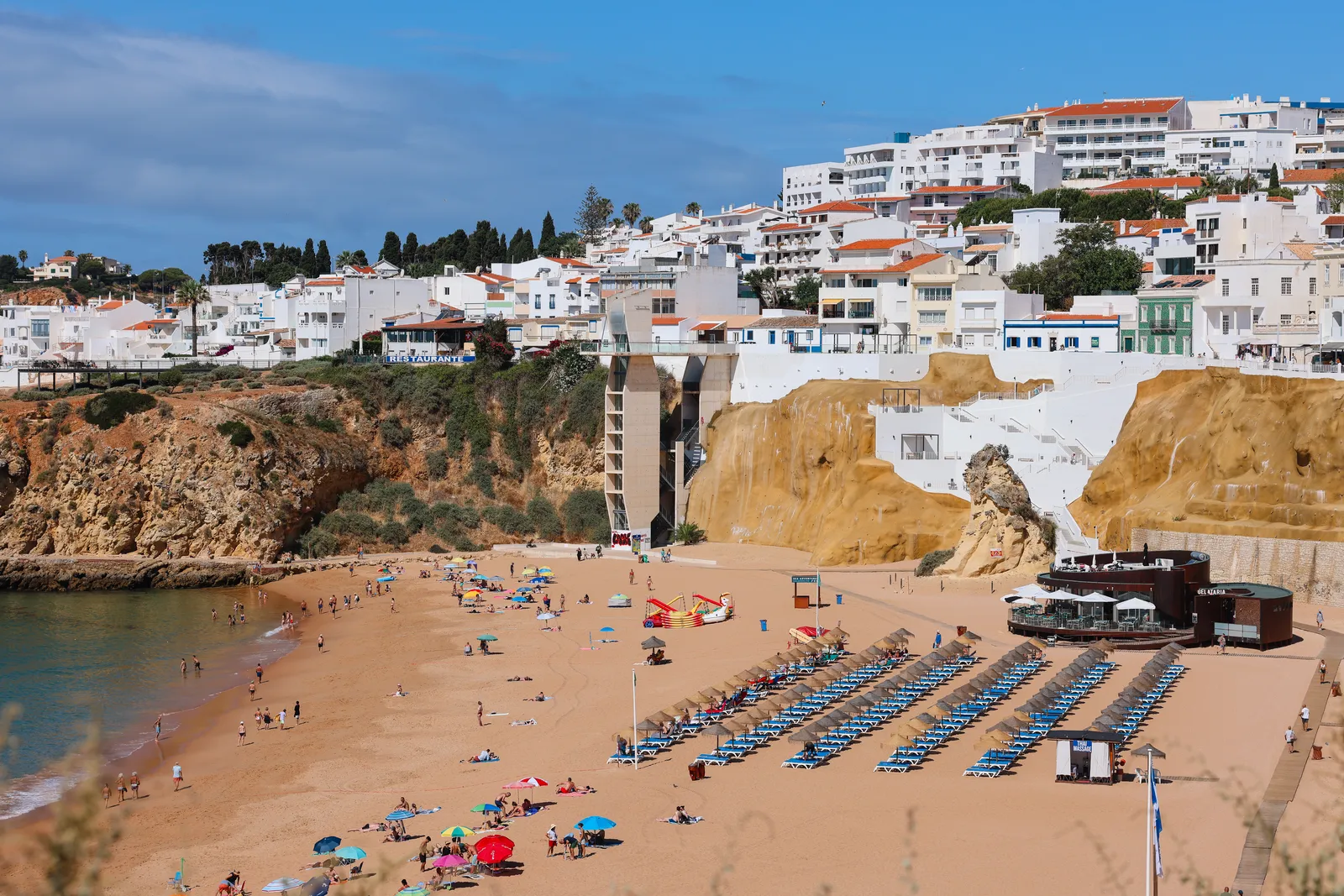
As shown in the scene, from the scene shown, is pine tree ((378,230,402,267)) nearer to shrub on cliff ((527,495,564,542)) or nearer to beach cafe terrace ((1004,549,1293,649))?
shrub on cliff ((527,495,564,542))

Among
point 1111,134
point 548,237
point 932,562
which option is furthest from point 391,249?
point 932,562

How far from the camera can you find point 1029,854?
80.2 ft

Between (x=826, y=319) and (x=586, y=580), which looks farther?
(x=826, y=319)

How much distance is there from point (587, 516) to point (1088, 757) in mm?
39167

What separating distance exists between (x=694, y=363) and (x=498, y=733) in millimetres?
32759

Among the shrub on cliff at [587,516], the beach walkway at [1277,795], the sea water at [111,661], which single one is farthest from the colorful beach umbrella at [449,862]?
the shrub on cliff at [587,516]

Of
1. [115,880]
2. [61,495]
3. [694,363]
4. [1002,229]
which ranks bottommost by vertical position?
[115,880]

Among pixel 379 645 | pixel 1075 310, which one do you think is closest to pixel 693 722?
pixel 379 645

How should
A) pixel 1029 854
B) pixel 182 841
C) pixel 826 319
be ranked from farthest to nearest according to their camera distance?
pixel 826 319
pixel 182 841
pixel 1029 854

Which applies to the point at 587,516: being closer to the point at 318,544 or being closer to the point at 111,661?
the point at 318,544

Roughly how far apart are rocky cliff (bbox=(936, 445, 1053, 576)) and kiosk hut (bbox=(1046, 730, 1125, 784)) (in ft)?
68.3

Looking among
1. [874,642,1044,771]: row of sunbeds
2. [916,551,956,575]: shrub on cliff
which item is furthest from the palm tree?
[874,642,1044,771]: row of sunbeds

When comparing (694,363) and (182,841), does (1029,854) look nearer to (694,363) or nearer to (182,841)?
(182,841)

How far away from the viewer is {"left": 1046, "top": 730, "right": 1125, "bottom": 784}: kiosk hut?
92.0 feet
